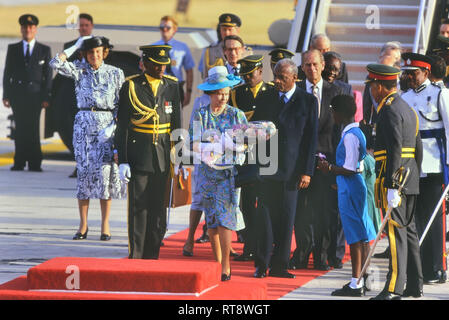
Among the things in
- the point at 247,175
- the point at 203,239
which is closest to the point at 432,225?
the point at 247,175

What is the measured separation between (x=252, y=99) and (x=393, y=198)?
2181mm

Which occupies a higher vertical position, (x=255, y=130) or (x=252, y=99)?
(x=252, y=99)

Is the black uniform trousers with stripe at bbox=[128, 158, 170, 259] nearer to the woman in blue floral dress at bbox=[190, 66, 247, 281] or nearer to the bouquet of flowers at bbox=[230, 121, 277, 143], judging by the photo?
the woman in blue floral dress at bbox=[190, 66, 247, 281]

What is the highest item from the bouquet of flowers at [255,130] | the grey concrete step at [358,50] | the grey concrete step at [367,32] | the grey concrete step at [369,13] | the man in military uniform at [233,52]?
the grey concrete step at [369,13]

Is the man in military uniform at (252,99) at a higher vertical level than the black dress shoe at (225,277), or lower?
higher

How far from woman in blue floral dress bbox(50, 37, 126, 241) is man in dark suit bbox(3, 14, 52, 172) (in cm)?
511

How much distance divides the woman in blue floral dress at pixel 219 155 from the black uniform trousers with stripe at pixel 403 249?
143 cm

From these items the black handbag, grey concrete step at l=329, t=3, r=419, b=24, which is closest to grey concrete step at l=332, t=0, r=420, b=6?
grey concrete step at l=329, t=3, r=419, b=24

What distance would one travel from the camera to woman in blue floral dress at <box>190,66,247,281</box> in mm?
9352

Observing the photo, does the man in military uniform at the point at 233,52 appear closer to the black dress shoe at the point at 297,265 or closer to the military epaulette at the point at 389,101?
the black dress shoe at the point at 297,265

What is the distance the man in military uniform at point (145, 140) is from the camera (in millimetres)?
9844

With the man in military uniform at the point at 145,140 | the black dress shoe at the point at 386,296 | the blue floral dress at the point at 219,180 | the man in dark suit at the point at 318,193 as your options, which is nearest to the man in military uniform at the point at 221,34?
the man in dark suit at the point at 318,193

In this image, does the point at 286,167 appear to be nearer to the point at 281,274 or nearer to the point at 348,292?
the point at 281,274

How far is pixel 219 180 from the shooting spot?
942cm
